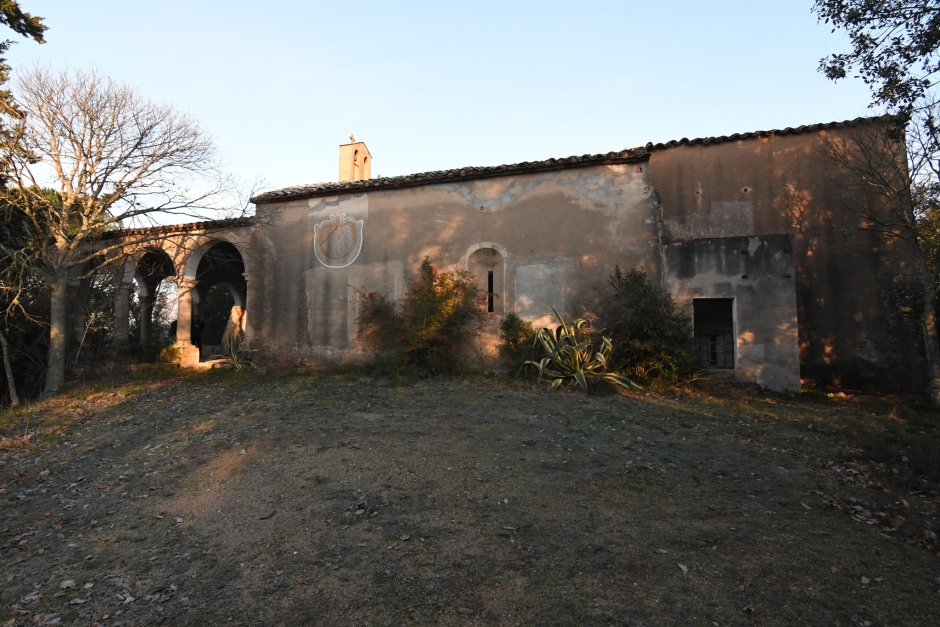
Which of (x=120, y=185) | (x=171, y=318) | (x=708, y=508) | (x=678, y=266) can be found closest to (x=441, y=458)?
(x=708, y=508)

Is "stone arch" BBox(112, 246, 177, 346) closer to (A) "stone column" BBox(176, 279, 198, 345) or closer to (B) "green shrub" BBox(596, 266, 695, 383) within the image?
(A) "stone column" BBox(176, 279, 198, 345)

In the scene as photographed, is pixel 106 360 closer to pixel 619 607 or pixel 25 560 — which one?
pixel 25 560

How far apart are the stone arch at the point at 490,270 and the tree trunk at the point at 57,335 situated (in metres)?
8.77

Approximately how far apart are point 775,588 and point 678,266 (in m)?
8.14

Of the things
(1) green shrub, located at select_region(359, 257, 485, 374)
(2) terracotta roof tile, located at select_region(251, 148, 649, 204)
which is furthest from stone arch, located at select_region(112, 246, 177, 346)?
(1) green shrub, located at select_region(359, 257, 485, 374)

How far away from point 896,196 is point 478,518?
10471 mm

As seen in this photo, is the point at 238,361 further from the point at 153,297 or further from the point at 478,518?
the point at 478,518

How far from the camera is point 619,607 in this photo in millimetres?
3586

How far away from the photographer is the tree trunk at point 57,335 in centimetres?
1172

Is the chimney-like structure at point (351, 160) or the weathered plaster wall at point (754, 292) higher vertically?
the chimney-like structure at point (351, 160)

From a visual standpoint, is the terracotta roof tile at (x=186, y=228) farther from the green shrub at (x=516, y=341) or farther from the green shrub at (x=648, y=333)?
the green shrub at (x=648, y=333)

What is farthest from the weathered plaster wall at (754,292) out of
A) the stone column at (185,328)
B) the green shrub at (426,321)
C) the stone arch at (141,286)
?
the stone arch at (141,286)

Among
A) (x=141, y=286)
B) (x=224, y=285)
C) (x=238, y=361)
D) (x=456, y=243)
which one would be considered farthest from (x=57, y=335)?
(x=224, y=285)

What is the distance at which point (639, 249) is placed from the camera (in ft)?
37.8
